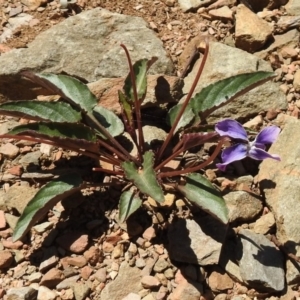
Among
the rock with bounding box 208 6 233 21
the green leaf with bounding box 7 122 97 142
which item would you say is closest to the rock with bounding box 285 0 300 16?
the rock with bounding box 208 6 233 21

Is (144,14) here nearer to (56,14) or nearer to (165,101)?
(56,14)

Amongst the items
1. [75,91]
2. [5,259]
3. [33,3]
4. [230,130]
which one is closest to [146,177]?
[230,130]

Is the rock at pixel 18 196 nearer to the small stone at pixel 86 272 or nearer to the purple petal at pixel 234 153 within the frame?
the small stone at pixel 86 272

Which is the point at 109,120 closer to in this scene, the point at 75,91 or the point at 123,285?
the point at 75,91

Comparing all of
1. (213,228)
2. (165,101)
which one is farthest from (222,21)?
(213,228)

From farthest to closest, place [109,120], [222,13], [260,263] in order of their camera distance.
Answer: [222,13]
[109,120]
[260,263]

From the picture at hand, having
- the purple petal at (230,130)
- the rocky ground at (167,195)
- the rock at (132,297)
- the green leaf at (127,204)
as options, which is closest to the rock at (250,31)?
the rocky ground at (167,195)
